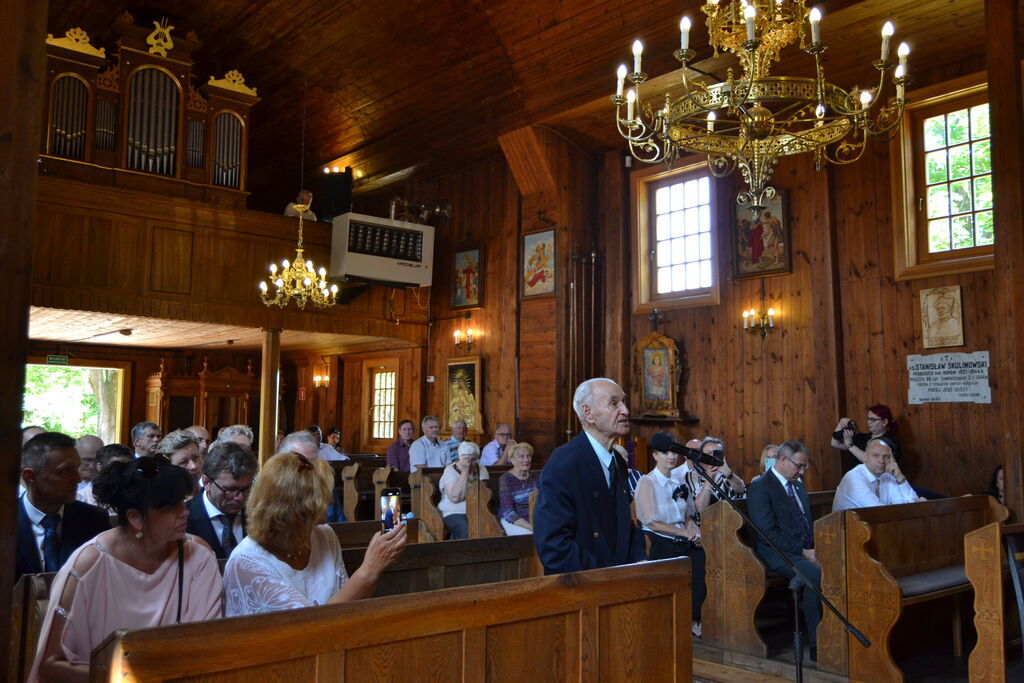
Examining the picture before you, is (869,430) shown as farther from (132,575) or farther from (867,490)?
(132,575)

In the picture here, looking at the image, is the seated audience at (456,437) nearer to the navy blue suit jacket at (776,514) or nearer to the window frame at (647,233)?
the window frame at (647,233)

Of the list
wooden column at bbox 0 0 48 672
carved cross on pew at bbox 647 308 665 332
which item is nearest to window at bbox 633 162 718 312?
carved cross on pew at bbox 647 308 665 332

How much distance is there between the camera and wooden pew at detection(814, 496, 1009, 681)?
14.6 feet

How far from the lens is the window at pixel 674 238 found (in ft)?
32.1

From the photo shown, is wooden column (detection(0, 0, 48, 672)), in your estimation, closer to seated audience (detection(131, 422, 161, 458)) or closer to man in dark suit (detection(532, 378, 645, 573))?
man in dark suit (detection(532, 378, 645, 573))

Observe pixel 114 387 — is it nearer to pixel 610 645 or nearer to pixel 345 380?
pixel 345 380

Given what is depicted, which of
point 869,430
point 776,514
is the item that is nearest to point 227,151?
point 869,430

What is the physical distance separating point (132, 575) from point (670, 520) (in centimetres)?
404

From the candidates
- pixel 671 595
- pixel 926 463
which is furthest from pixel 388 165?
pixel 671 595

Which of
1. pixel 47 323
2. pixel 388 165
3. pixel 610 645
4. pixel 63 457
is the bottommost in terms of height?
pixel 610 645

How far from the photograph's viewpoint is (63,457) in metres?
3.03

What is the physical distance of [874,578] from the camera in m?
4.54

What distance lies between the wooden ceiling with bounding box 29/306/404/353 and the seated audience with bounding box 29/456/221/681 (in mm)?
7991

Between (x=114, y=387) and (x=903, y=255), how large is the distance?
12918mm
